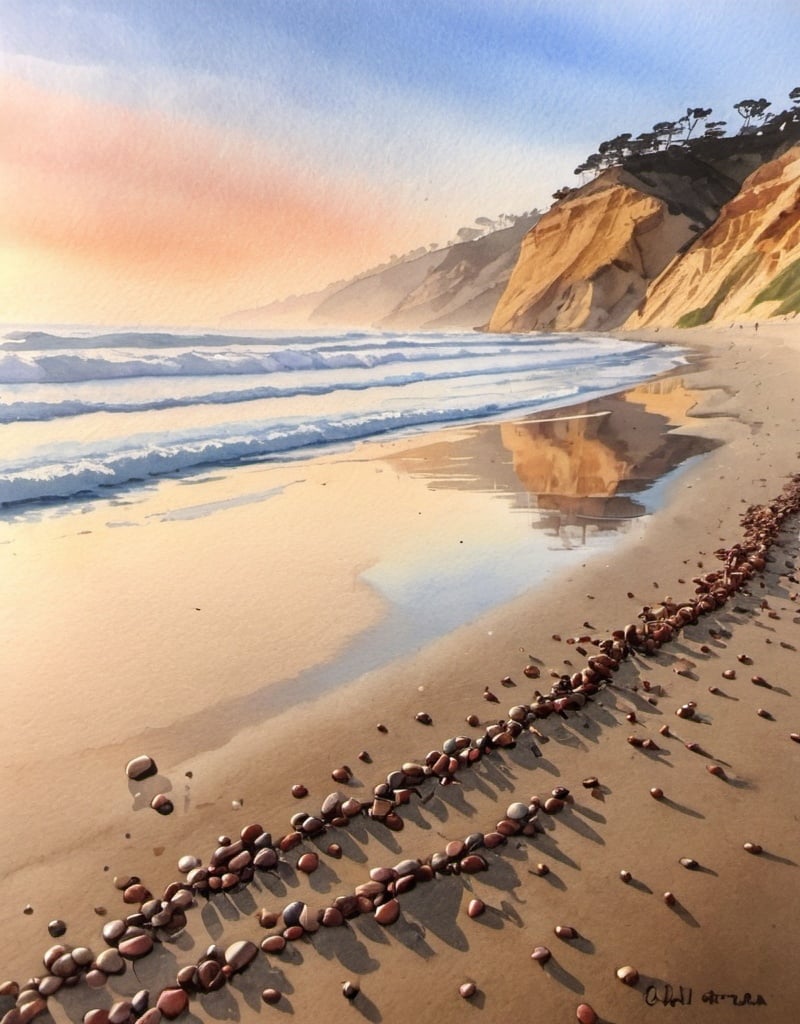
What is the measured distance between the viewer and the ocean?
8234 millimetres

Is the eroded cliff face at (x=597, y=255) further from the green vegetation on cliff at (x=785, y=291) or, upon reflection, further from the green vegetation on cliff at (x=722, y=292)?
the green vegetation on cliff at (x=785, y=291)

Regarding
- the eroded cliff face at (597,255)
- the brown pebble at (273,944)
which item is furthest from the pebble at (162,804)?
the eroded cliff face at (597,255)

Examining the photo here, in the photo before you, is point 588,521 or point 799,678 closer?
point 799,678

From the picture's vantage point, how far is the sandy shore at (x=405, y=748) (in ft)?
6.07

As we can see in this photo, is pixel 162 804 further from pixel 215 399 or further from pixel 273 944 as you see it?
pixel 215 399

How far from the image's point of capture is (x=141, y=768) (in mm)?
2672

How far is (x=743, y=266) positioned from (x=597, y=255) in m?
21.2

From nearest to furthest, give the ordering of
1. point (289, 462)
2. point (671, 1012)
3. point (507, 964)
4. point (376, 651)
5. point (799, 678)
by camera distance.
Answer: point (671, 1012)
point (507, 964)
point (799, 678)
point (376, 651)
point (289, 462)

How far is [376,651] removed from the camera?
362 cm

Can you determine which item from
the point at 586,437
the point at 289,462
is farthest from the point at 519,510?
the point at 586,437

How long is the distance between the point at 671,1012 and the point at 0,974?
1.83m

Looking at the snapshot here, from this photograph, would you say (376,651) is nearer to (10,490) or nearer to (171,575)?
(171,575)

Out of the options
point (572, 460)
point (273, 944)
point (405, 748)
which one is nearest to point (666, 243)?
point (572, 460)
